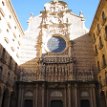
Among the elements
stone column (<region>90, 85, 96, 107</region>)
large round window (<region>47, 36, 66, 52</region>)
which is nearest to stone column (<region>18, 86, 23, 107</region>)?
large round window (<region>47, 36, 66, 52</region>)

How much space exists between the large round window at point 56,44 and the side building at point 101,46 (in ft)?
17.9

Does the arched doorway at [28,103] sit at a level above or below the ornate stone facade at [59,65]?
below

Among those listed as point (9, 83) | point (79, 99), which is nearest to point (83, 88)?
point (79, 99)

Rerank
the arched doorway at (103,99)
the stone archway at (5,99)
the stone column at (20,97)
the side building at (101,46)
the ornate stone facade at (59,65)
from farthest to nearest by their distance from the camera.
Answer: the ornate stone facade at (59,65) < the stone column at (20,97) < the arched doorway at (103,99) < the stone archway at (5,99) < the side building at (101,46)

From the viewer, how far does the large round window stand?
97.2 ft

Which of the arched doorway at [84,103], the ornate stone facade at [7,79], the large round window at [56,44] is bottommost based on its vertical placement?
the arched doorway at [84,103]

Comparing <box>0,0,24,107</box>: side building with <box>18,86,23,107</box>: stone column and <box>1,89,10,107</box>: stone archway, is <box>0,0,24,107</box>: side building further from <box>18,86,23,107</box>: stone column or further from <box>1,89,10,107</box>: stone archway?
<box>18,86,23,107</box>: stone column

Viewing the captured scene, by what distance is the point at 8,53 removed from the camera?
24.0 metres

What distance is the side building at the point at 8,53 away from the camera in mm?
21875

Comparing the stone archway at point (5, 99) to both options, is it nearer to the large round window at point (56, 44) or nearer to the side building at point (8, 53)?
the side building at point (8, 53)

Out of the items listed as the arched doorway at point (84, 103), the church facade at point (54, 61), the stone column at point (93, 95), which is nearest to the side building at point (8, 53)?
the church facade at point (54, 61)

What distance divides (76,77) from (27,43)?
9.56 meters

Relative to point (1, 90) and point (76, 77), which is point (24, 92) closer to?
point (1, 90)

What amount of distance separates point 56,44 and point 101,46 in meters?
8.21
